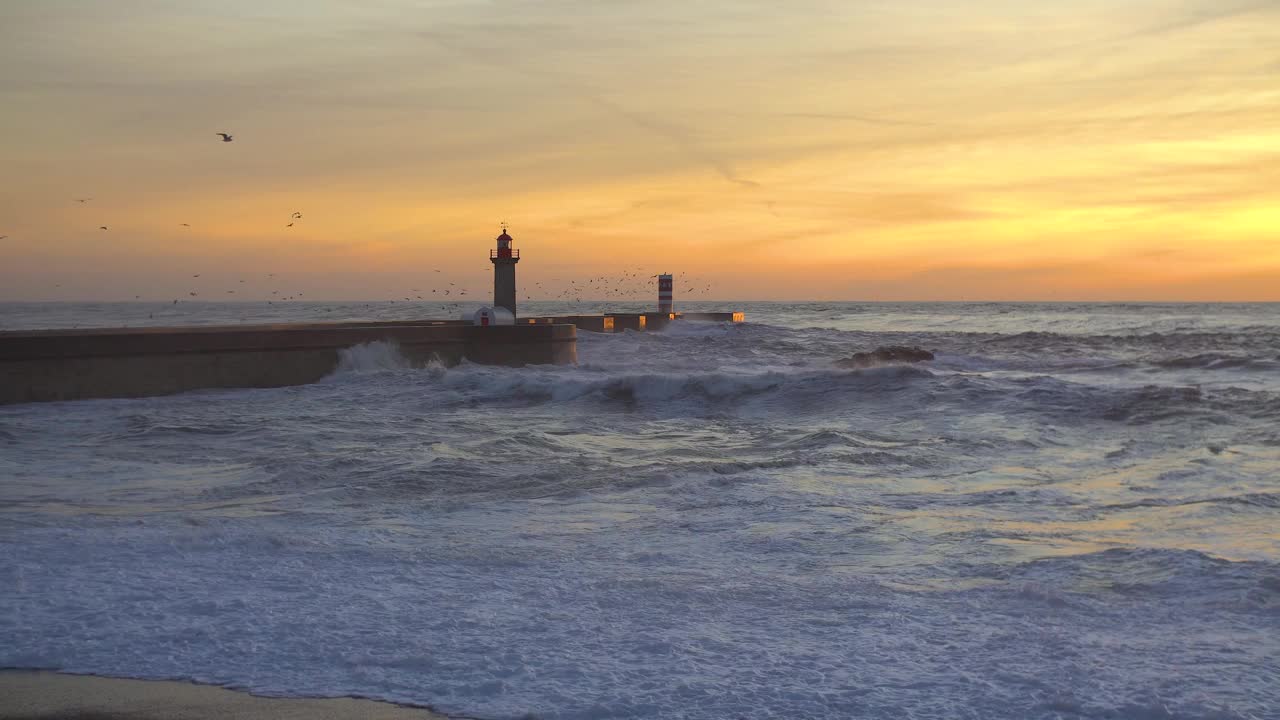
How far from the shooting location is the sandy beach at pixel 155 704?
11.9 ft

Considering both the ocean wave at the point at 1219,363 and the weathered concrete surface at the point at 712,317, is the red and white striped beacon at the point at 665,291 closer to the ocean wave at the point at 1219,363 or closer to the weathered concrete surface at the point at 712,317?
the weathered concrete surface at the point at 712,317

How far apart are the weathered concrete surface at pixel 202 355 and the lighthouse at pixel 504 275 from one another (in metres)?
4.08

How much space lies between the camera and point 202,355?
1769cm

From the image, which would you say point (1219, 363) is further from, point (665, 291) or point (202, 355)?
point (665, 291)

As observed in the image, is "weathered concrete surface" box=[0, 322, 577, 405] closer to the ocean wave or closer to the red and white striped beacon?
the ocean wave

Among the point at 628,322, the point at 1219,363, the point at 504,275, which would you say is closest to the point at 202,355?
the point at 504,275

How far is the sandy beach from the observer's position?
143 inches

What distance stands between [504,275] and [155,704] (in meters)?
23.8

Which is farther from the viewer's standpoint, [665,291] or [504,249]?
[665,291]

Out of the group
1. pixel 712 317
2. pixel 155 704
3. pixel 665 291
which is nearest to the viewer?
pixel 155 704

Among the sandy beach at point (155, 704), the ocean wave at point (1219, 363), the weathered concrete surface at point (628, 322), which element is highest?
the weathered concrete surface at point (628, 322)

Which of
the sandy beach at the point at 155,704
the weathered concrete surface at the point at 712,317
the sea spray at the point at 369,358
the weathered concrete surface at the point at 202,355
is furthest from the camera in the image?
the weathered concrete surface at the point at 712,317

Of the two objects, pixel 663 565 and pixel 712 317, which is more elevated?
pixel 712 317

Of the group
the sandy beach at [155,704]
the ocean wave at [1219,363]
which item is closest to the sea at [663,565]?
the sandy beach at [155,704]
